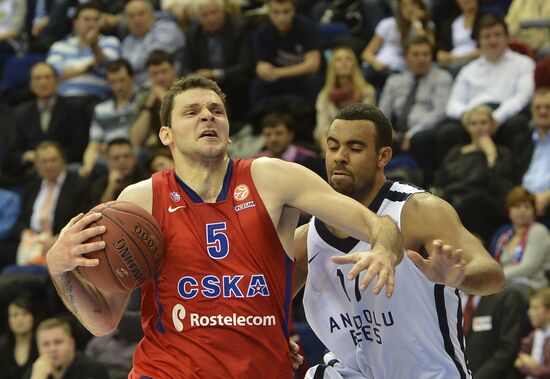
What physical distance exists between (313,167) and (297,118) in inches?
52.2

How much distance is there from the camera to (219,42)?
1237 centimetres

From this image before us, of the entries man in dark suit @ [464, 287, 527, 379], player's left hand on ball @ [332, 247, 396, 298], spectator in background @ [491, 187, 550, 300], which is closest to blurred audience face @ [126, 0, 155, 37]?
spectator in background @ [491, 187, 550, 300]

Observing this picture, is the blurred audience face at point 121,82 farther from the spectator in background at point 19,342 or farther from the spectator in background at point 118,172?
the spectator in background at point 19,342

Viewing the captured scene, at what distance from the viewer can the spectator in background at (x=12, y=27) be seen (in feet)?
47.0

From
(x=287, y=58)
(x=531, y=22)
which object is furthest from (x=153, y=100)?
(x=531, y=22)

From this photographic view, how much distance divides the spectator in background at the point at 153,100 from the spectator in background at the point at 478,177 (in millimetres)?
2871

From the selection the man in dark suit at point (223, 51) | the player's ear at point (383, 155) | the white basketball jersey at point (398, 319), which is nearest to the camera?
the white basketball jersey at point (398, 319)

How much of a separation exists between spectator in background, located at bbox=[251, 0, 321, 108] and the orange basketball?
6.92 meters

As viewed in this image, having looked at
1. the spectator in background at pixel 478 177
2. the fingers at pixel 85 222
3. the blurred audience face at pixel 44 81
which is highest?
the blurred audience face at pixel 44 81

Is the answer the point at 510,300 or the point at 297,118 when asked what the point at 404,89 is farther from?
the point at 510,300

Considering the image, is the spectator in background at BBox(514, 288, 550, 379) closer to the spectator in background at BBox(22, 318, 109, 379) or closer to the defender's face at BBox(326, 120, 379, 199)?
the spectator in background at BBox(22, 318, 109, 379)

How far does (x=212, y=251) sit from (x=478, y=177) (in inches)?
207

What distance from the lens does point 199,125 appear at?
529cm

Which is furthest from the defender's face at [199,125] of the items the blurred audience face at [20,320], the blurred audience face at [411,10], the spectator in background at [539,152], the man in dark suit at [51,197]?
the blurred audience face at [411,10]
